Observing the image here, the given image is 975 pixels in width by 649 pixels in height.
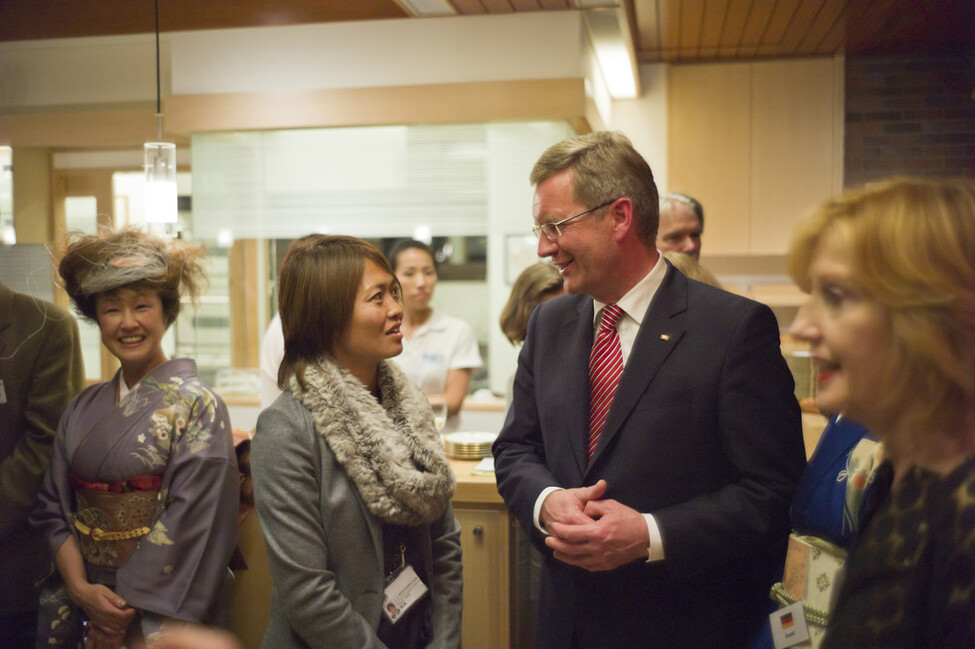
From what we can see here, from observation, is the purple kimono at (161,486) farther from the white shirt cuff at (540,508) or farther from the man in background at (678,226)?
the man in background at (678,226)

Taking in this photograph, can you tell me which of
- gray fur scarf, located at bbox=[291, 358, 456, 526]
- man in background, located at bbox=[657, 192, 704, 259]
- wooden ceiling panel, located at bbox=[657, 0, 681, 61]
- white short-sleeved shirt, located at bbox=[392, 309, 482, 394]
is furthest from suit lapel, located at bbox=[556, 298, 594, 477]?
wooden ceiling panel, located at bbox=[657, 0, 681, 61]

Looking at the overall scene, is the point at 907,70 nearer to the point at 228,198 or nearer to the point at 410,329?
the point at 410,329

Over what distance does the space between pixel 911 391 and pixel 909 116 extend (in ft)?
17.4

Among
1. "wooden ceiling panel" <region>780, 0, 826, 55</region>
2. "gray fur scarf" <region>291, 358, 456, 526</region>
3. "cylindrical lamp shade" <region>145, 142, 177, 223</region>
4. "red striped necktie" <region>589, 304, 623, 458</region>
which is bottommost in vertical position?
"gray fur scarf" <region>291, 358, 456, 526</region>

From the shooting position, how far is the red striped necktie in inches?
64.1

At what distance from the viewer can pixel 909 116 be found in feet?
17.6

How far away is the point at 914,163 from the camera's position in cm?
539

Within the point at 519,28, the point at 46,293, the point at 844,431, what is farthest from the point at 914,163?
the point at 46,293

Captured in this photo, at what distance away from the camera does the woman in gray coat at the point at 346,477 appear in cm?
160

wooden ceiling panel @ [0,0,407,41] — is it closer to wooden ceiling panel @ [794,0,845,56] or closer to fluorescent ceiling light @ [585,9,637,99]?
fluorescent ceiling light @ [585,9,637,99]

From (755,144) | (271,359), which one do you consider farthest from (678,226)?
(755,144)

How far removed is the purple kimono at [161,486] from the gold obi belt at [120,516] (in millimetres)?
20

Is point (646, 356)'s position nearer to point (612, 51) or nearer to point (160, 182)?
point (160, 182)

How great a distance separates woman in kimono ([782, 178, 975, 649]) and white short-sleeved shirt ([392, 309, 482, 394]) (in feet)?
9.77
